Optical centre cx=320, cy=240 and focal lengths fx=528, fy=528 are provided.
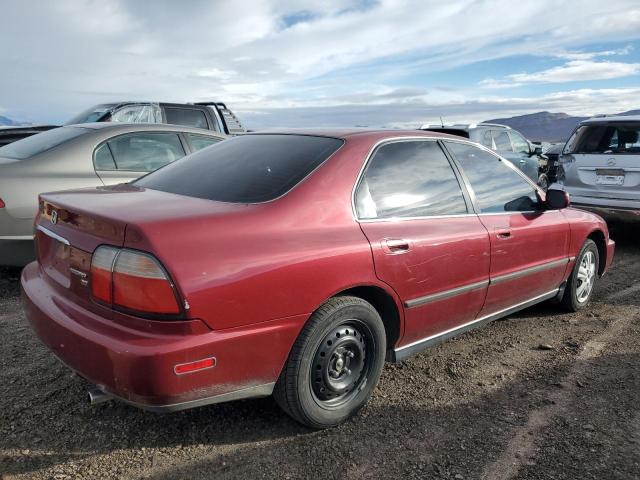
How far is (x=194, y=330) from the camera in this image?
2.10 metres

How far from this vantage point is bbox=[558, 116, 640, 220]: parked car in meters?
6.77

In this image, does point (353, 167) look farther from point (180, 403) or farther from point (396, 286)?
point (180, 403)

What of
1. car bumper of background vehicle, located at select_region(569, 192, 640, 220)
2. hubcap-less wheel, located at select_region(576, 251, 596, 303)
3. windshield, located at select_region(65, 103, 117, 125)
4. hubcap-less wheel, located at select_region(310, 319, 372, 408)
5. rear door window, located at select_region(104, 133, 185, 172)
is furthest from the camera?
windshield, located at select_region(65, 103, 117, 125)

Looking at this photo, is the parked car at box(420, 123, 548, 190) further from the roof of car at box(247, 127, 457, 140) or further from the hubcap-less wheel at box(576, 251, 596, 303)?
the roof of car at box(247, 127, 457, 140)

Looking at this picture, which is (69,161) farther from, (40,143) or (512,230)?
(512,230)

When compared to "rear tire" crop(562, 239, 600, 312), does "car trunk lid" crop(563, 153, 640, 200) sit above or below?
above

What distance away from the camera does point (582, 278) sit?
14.9 ft

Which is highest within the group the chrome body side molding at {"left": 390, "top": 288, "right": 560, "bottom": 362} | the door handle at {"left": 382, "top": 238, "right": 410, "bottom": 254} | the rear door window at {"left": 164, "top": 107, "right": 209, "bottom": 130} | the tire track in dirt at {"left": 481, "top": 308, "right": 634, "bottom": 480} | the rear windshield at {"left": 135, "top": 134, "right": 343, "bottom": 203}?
the rear door window at {"left": 164, "top": 107, "right": 209, "bottom": 130}

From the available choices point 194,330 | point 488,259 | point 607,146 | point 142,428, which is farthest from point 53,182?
point 607,146

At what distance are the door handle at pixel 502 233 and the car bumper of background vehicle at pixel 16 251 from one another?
359 cm

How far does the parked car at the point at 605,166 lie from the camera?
6.77 metres

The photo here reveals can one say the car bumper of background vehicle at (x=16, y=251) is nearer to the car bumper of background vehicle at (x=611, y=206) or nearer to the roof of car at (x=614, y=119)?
the car bumper of background vehicle at (x=611, y=206)

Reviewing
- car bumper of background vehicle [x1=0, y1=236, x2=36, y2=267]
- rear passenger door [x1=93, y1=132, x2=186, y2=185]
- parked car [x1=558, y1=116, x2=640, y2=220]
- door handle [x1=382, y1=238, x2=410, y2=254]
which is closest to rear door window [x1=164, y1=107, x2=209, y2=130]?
rear passenger door [x1=93, y1=132, x2=186, y2=185]

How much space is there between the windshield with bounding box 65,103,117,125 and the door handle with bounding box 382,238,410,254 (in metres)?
Result: 6.96
